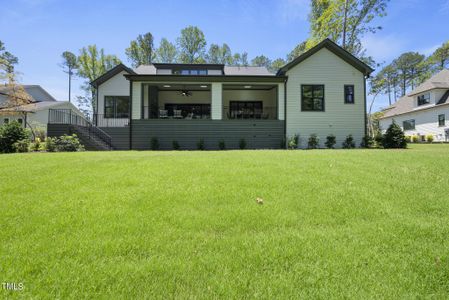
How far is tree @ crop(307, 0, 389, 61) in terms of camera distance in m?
21.1

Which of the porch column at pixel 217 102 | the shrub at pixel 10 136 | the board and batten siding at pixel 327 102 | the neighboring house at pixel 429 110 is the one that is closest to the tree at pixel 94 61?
the shrub at pixel 10 136

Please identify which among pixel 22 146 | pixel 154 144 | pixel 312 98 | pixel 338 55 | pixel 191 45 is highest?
pixel 191 45

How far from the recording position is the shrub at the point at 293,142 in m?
13.9

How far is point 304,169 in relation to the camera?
5.61 metres

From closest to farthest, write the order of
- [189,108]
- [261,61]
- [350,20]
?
[189,108] < [350,20] < [261,61]

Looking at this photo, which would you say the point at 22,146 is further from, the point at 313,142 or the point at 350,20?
the point at 350,20

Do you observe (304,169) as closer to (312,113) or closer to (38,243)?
(38,243)

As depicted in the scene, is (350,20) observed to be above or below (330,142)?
above

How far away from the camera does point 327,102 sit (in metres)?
14.9

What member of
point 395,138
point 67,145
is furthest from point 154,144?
point 395,138

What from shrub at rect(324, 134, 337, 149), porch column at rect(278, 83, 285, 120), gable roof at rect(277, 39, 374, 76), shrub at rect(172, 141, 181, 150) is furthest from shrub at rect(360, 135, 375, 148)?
shrub at rect(172, 141, 181, 150)

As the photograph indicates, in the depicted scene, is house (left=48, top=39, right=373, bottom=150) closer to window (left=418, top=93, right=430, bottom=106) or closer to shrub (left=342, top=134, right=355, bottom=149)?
shrub (left=342, top=134, right=355, bottom=149)

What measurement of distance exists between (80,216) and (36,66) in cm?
3021

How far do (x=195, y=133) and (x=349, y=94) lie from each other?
10225mm
